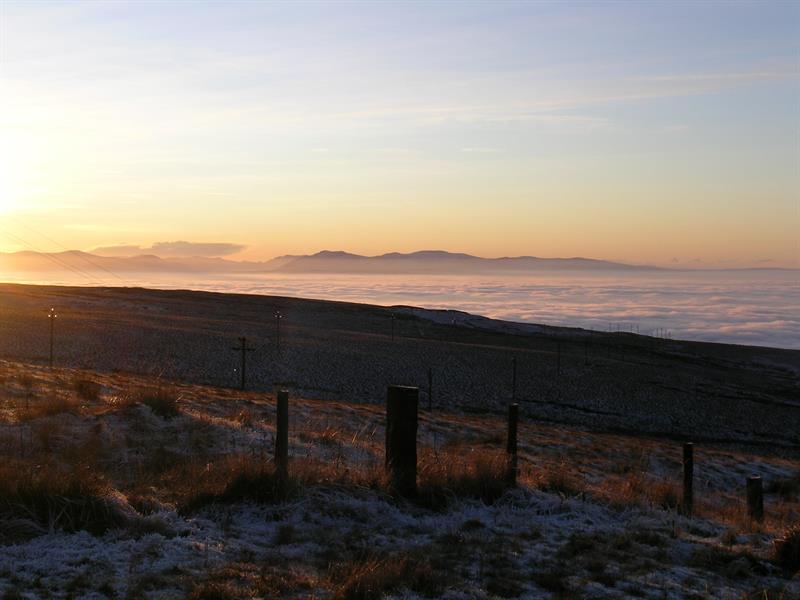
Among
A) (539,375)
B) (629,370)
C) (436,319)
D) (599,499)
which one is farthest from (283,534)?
(436,319)

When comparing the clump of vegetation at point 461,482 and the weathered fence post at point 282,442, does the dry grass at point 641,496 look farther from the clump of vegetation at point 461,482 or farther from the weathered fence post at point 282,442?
the weathered fence post at point 282,442

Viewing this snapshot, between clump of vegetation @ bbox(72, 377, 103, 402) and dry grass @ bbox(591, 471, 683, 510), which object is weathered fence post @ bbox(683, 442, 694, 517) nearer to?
dry grass @ bbox(591, 471, 683, 510)

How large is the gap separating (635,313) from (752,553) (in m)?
121

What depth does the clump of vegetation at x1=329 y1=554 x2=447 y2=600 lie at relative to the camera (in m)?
5.68

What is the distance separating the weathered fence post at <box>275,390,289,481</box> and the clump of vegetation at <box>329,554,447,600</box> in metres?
1.76

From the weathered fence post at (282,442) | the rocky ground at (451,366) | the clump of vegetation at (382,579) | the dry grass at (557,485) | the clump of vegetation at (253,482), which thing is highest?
the weathered fence post at (282,442)

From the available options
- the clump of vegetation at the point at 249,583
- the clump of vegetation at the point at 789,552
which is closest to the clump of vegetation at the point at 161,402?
the clump of vegetation at the point at 249,583

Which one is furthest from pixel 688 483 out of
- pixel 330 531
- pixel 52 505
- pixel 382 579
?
pixel 52 505

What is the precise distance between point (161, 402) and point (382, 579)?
7.57 meters

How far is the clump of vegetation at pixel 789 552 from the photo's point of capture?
271 inches

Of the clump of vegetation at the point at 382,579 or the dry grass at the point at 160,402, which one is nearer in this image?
the clump of vegetation at the point at 382,579

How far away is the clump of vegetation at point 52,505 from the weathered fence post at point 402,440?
2.76 metres

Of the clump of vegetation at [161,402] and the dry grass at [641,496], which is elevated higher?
the clump of vegetation at [161,402]

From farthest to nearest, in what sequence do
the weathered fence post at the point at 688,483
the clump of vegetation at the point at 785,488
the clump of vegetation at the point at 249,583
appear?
the clump of vegetation at the point at 785,488
the weathered fence post at the point at 688,483
the clump of vegetation at the point at 249,583
